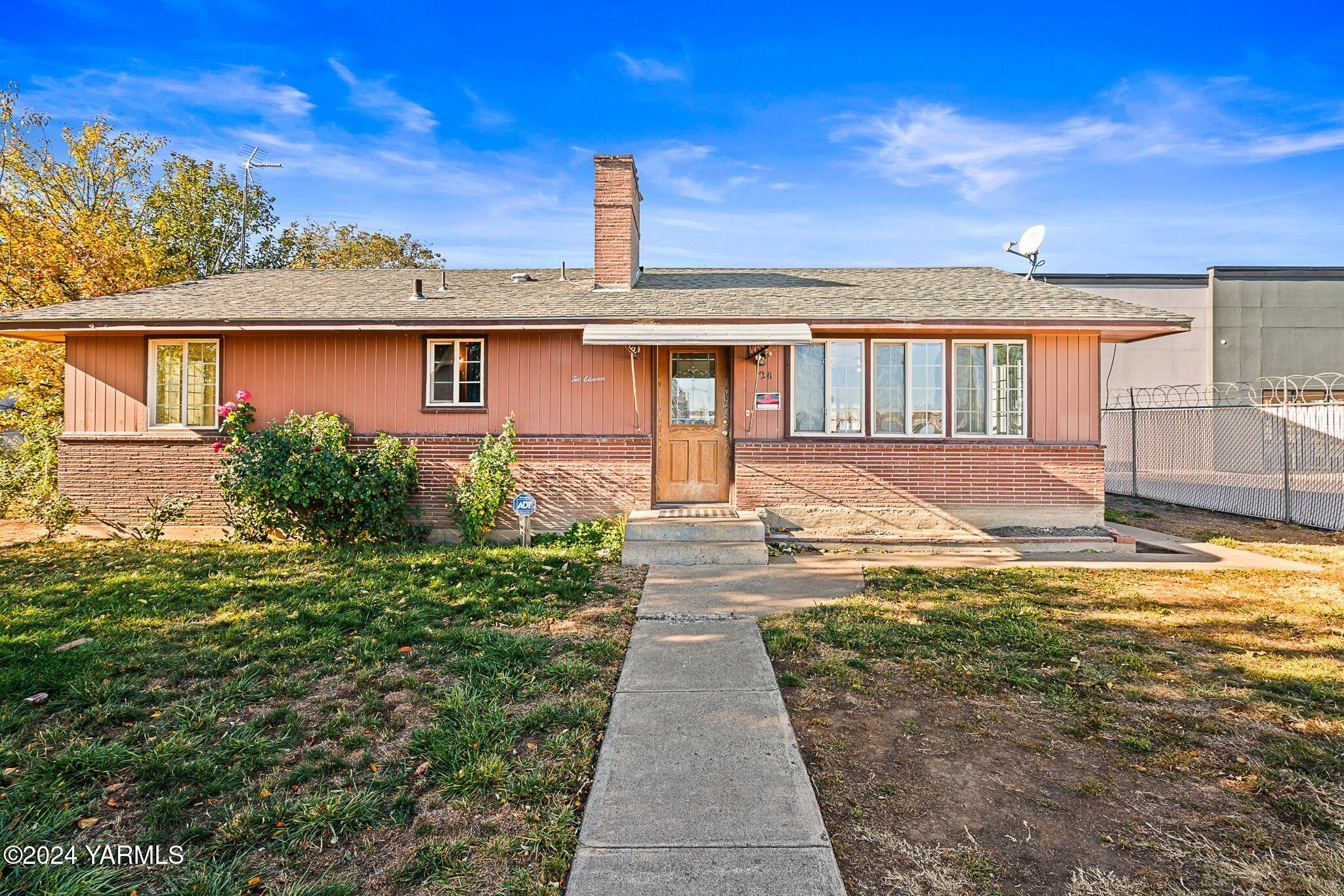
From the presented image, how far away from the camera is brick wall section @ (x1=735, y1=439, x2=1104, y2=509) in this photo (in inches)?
340

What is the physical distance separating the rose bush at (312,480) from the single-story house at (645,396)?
42cm

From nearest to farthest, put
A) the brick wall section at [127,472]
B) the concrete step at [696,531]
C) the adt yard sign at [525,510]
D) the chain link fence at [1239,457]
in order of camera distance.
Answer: the concrete step at [696,531] < the adt yard sign at [525,510] < the brick wall section at [127,472] < the chain link fence at [1239,457]

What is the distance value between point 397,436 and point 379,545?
5.41 ft

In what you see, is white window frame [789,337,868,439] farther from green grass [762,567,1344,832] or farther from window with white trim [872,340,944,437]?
green grass [762,567,1344,832]

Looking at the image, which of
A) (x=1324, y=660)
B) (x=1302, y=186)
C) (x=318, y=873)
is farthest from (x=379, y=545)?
(x=1302, y=186)

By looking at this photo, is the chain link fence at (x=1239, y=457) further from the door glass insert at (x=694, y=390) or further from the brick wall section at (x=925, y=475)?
the door glass insert at (x=694, y=390)

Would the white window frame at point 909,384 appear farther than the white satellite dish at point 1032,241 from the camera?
No

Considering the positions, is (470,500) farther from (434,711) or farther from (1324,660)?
(1324,660)

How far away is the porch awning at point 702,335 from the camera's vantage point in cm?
773

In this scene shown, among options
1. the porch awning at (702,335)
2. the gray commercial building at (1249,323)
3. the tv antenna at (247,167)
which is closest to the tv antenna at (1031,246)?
the porch awning at (702,335)

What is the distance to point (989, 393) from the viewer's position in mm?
8828

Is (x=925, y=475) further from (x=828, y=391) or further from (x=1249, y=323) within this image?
(x=1249, y=323)

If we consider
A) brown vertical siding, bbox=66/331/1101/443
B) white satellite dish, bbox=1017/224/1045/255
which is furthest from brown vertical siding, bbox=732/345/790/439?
white satellite dish, bbox=1017/224/1045/255

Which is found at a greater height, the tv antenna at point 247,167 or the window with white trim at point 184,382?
the tv antenna at point 247,167
